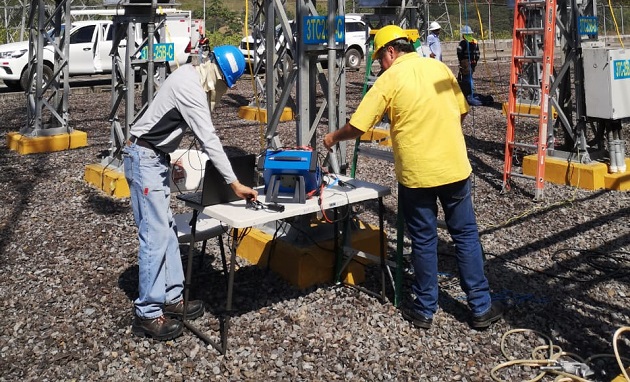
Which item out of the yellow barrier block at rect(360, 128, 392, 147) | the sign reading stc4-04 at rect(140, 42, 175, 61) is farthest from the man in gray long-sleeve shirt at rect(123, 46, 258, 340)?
the yellow barrier block at rect(360, 128, 392, 147)

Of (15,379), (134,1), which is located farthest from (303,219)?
(134,1)

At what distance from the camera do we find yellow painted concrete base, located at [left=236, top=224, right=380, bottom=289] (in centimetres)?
559

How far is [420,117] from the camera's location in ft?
15.1

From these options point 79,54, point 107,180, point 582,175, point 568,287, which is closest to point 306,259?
point 568,287

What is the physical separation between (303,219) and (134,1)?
13.2ft

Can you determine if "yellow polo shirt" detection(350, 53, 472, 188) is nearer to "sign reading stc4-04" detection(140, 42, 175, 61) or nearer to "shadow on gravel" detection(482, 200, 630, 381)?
"shadow on gravel" detection(482, 200, 630, 381)

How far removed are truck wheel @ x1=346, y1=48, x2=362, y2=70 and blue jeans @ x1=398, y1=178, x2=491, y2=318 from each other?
20836 millimetres

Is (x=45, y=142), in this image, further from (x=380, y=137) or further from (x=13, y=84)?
(x=13, y=84)

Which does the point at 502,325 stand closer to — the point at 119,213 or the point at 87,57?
the point at 119,213

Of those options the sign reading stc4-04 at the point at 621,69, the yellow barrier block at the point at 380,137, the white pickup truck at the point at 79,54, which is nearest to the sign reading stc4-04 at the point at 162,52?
the yellow barrier block at the point at 380,137

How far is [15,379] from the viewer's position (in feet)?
14.2

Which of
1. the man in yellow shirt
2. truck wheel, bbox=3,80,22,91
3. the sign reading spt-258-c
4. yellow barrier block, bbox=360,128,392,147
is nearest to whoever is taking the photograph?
the man in yellow shirt

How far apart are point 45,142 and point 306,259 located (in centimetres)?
689

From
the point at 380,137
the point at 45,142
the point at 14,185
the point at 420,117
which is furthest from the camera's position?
the point at 380,137
